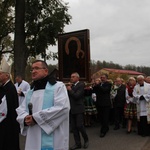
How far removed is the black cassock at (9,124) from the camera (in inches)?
187

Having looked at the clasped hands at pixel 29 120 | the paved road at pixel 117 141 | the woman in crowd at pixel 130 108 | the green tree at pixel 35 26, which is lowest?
the paved road at pixel 117 141

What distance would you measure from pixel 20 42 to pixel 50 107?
A: 964 centimetres

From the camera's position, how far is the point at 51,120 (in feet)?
10.6

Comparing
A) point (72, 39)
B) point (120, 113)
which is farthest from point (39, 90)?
point (120, 113)

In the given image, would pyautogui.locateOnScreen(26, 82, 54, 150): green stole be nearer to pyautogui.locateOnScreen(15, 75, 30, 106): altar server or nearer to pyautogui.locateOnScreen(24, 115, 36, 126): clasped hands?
pyautogui.locateOnScreen(24, 115, 36, 126): clasped hands

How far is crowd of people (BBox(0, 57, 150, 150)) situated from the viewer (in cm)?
326

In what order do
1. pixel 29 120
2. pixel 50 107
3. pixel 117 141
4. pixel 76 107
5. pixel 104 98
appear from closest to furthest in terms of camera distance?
pixel 29 120, pixel 50 107, pixel 76 107, pixel 117 141, pixel 104 98

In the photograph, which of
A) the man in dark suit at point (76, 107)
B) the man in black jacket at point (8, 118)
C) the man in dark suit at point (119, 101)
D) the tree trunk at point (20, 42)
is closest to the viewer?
the man in black jacket at point (8, 118)

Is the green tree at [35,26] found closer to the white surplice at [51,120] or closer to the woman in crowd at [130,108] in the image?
the woman in crowd at [130,108]

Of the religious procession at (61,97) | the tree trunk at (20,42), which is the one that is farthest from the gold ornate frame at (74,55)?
the tree trunk at (20,42)

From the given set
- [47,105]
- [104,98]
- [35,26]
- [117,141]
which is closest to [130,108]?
[104,98]

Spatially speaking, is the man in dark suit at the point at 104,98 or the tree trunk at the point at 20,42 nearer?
the man in dark suit at the point at 104,98

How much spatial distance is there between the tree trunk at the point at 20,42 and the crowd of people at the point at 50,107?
127 inches

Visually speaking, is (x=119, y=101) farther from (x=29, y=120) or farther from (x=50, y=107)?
(x=29, y=120)
